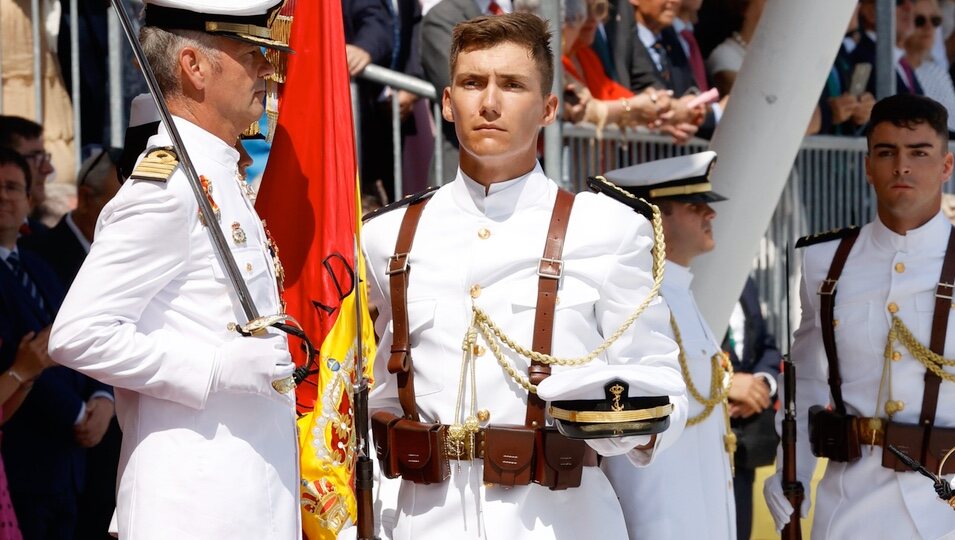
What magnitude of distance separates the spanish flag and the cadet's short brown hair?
421 millimetres

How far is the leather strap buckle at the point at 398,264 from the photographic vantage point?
13.4 feet

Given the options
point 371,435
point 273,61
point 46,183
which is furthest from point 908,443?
point 46,183

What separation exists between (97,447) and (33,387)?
0.46 metres

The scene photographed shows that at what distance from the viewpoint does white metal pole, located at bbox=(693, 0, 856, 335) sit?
6617 mm

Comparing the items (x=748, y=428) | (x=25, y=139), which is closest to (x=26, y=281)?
(x=25, y=139)

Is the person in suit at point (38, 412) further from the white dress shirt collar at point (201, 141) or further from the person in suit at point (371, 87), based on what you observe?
the white dress shirt collar at point (201, 141)

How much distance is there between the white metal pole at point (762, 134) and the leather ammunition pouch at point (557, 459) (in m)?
2.82

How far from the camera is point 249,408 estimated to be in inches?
142

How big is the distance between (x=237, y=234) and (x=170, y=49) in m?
0.47

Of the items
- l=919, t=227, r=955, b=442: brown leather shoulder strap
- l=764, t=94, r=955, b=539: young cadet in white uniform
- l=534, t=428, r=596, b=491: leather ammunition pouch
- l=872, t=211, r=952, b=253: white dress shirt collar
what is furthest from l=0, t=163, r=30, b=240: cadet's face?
l=919, t=227, r=955, b=442: brown leather shoulder strap

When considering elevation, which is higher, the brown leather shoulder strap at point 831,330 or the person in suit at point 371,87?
the person in suit at point 371,87

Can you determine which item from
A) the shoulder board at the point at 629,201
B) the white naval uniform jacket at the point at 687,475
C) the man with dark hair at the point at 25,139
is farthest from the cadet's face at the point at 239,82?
the man with dark hair at the point at 25,139

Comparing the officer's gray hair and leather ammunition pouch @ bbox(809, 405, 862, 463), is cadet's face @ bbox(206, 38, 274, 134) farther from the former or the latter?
leather ammunition pouch @ bbox(809, 405, 862, 463)

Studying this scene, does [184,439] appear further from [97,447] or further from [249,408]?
[97,447]
